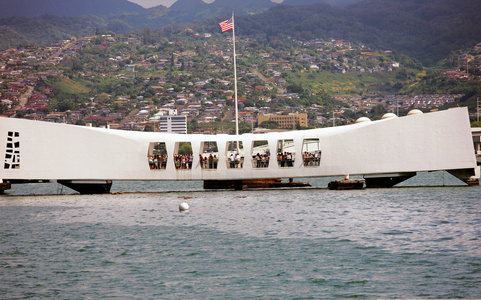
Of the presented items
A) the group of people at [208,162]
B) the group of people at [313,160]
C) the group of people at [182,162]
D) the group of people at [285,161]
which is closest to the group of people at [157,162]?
the group of people at [182,162]

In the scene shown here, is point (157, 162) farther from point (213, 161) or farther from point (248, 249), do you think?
point (248, 249)

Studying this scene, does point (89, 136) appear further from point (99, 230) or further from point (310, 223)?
point (310, 223)

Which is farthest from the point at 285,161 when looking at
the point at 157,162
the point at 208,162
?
the point at 157,162

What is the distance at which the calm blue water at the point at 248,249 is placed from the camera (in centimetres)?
1919

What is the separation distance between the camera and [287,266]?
2212cm

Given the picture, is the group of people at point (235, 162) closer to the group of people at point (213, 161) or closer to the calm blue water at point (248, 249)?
the group of people at point (213, 161)

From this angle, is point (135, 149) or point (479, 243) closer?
point (479, 243)

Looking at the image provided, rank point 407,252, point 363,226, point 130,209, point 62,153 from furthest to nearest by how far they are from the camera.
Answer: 1. point 62,153
2. point 130,209
3. point 363,226
4. point 407,252

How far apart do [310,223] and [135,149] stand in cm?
1791

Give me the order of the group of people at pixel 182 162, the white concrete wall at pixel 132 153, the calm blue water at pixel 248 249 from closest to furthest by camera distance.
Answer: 1. the calm blue water at pixel 248 249
2. the white concrete wall at pixel 132 153
3. the group of people at pixel 182 162

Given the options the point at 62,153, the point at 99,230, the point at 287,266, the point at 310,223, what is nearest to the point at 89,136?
the point at 62,153

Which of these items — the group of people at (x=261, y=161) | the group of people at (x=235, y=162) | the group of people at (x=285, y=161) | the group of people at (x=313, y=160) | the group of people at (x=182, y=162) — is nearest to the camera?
the group of people at (x=313, y=160)

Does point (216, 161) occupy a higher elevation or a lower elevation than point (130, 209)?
higher

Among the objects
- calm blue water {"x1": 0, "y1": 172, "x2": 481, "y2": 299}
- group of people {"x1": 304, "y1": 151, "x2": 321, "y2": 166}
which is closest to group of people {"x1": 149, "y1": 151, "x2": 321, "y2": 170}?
group of people {"x1": 304, "y1": 151, "x2": 321, "y2": 166}
